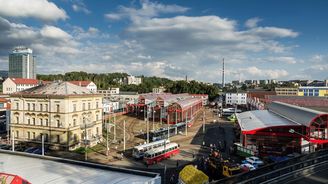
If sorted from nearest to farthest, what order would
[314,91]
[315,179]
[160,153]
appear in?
[315,179] → [160,153] → [314,91]

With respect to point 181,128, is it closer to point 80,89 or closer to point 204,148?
point 204,148

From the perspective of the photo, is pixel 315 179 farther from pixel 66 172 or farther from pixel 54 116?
pixel 54 116

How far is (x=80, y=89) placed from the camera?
157 feet

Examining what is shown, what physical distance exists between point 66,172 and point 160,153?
791 inches

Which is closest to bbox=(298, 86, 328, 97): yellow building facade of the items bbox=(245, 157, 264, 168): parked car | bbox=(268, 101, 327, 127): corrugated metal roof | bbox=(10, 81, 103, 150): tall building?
bbox=(268, 101, 327, 127): corrugated metal roof

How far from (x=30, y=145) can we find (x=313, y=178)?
39694 mm

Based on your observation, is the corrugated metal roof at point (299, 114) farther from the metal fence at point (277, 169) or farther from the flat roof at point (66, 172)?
the flat roof at point (66, 172)

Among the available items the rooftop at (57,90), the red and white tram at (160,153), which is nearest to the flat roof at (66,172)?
the red and white tram at (160,153)

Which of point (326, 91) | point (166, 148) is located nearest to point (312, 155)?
point (166, 148)

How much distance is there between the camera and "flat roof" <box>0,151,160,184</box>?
1634 cm

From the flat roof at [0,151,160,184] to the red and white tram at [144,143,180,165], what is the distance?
1622 cm

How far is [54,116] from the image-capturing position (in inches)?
1667

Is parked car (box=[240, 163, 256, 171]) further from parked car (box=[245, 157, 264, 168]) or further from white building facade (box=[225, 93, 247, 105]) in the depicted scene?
white building facade (box=[225, 93, 247, 105])

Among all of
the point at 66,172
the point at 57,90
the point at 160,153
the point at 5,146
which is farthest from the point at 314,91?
the point at 66,172
